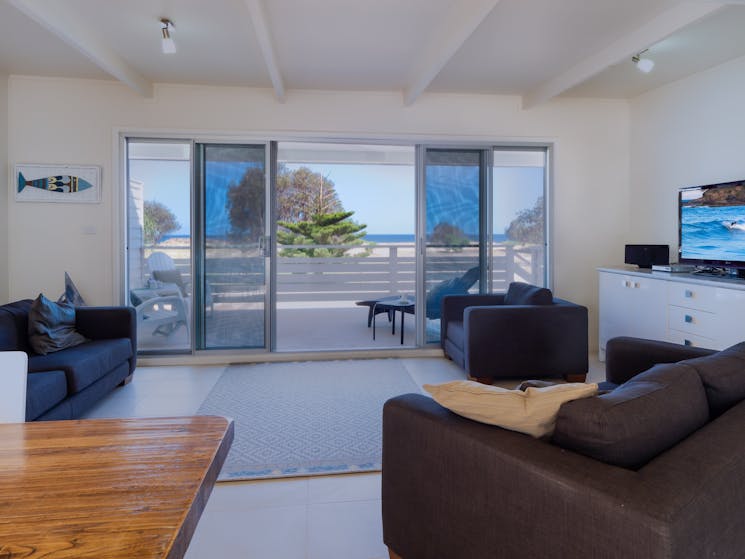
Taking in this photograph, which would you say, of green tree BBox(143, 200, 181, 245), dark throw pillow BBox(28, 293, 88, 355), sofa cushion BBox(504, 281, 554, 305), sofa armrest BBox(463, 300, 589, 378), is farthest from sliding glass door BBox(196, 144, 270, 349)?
sofa cushion BBox(504, 281, 554, 305)

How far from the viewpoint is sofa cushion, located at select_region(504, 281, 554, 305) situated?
3.55 m

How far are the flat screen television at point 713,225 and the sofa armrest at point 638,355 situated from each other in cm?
159

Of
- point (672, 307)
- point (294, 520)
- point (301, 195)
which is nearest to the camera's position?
point (294, 520)

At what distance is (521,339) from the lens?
3.43 meters

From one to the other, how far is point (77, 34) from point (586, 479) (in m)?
3.66

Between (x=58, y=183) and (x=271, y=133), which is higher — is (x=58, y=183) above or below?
below

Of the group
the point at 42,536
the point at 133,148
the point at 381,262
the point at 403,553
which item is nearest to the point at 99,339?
the point at 133,148

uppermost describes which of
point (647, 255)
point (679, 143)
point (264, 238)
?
point (679, 143)

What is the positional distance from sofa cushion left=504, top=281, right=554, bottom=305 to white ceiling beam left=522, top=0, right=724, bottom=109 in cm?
171

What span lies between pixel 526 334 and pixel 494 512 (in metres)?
2.48

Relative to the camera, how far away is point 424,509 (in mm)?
1325

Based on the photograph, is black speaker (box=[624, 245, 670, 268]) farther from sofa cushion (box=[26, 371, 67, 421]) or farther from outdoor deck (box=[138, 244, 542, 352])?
sofa cushion (box=[26, 371, 67, 421])

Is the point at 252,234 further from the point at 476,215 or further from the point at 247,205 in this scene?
the point at 476,215

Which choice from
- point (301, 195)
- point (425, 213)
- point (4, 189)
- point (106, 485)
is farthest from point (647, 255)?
point (301, 195)
